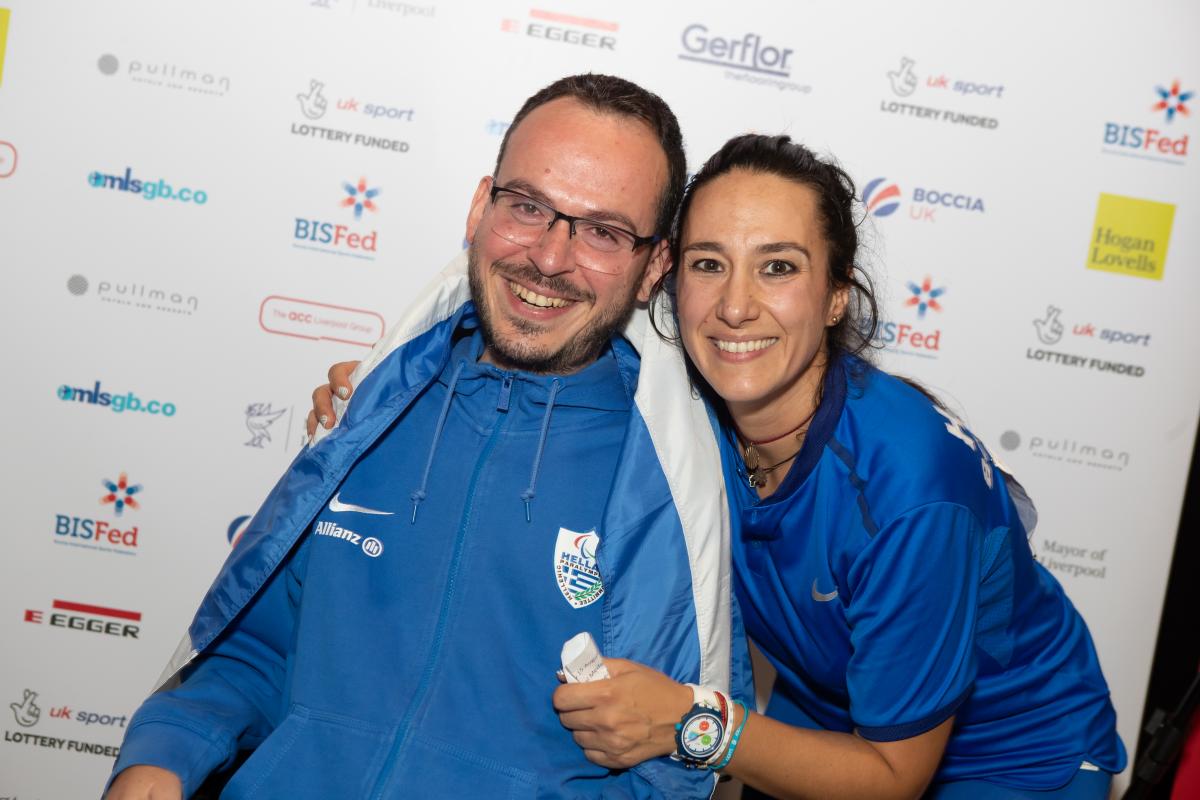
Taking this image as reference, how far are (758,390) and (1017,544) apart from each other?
499mm

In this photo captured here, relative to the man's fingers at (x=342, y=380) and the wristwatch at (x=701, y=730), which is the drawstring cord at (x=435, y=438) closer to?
the man's fingers at (x=342, y=380)

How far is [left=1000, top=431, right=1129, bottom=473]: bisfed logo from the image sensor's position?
97.8 inches

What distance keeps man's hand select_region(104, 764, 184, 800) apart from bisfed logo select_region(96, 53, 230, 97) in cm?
174

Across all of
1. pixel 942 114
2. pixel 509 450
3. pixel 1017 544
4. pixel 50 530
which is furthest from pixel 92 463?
pixel 942 114

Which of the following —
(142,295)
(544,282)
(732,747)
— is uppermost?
(544,282)

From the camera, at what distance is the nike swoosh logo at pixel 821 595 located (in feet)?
4.66

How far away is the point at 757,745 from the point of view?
136 cm

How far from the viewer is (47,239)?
2.45 m

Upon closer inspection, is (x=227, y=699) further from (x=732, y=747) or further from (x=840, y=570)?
(x=840, y=570)

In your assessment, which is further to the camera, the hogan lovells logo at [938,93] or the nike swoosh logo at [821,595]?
the hogan lovells logo at [938,93]

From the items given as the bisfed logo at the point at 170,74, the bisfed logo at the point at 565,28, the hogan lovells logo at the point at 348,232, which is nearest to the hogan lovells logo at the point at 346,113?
the hogan lovells logo at the point at 348,232

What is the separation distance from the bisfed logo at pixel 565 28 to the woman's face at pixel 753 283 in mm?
1071

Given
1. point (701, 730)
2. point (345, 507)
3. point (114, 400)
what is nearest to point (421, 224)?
point (114, 400)

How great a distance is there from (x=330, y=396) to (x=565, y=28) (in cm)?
124
